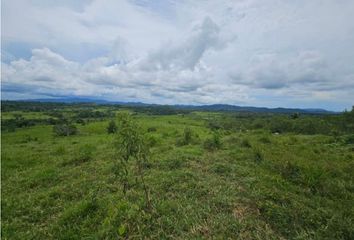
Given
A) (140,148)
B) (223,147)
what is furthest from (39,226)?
(223,147)

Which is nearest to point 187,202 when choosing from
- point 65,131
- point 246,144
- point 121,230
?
point 121,230

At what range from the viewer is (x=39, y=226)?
7.47 m

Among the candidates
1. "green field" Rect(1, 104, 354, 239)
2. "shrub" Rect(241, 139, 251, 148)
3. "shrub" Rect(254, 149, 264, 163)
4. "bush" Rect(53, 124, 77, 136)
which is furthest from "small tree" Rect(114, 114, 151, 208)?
"bush" Rect(53, 124, 77, 136)

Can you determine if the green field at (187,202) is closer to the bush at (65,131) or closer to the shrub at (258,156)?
the shrub at (258,156)

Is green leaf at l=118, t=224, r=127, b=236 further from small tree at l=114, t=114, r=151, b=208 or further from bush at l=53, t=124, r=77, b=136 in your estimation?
bush at l=53, t=124, r=77, b=136

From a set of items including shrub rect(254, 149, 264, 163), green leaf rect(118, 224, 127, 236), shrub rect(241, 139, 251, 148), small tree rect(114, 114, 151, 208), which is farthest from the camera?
shrub rect(241, 139, 251, 148)

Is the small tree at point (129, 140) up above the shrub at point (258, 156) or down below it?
above

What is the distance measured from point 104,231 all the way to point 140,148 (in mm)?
2498

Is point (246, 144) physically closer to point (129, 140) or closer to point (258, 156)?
point (258, 156)

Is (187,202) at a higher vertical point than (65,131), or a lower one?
higher

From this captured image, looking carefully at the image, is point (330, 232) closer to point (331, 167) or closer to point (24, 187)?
point (331, 167)

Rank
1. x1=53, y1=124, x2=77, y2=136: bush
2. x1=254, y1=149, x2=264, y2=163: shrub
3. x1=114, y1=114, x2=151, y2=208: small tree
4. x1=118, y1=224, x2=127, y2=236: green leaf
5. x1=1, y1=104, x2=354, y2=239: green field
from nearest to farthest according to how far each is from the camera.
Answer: x1=118, y1=224, x2=127, y2=236: green leaf → x1=1, y1=104, x2=354, y2=239: green field → x1=114, y1=114, x2=151, y2=208: small tree → x1=254, y1=149, x2=264, y2=163: shrub → x1=53, y1=124, x2=77, y2=136: bush

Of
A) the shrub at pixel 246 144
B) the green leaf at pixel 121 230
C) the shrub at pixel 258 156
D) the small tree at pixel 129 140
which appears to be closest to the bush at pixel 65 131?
the shrub at pixel 246 144

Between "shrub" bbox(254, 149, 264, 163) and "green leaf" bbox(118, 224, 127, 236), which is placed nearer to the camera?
"green leaf" bbox(118, 224, 127, 236)
